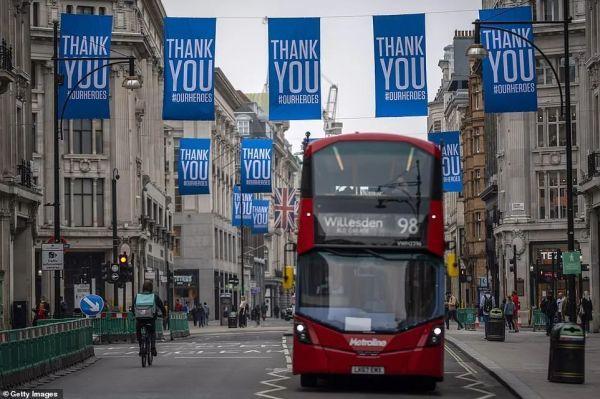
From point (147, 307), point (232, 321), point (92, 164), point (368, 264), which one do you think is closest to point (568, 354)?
point (368, 264)

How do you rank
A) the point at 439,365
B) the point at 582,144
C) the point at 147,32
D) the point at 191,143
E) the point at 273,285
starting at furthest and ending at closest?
the point at 273,285 → the point at 147,32 → the point at 191,143 → the point at 582,144 → the point at 439,365

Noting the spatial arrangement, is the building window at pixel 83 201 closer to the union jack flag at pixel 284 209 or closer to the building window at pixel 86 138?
the building window at pixel 86 138

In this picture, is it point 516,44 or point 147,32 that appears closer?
point 516,44

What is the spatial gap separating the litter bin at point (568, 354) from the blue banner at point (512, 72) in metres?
13.0

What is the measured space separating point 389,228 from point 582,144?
35.0 m

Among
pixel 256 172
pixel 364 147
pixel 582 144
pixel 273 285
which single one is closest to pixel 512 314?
pixel 582 144

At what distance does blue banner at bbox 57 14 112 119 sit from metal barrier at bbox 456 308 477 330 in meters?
29.8

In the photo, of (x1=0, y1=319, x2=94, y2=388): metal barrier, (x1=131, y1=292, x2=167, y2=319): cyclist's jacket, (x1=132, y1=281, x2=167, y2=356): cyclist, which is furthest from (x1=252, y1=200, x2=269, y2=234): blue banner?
(x1=131, y1=292, x2=167, y2=319): cyclist's jacket

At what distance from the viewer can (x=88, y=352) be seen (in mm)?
33688

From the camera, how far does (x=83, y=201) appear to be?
244 feet

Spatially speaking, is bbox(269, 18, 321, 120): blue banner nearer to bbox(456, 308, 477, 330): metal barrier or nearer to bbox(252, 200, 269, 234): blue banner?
bbox(456, 308, 477, 330): metal barrier

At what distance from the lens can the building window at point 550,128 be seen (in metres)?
75.7

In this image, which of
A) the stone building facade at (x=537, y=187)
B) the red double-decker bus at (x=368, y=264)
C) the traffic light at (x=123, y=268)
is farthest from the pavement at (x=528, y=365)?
the stone building facade at (x=537, y=187)

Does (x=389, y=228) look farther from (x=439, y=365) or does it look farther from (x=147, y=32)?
(x=147, y=32)
